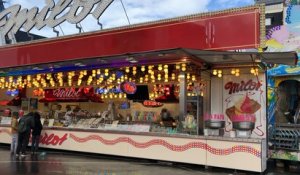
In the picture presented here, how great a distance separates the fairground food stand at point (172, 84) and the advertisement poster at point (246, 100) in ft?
0.11

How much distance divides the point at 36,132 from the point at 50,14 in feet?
19.5

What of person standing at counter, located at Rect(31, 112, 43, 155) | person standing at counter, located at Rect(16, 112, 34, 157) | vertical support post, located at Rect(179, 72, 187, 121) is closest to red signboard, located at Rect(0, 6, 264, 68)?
vertical support post, located at Rect(179, 72, 187, 121)

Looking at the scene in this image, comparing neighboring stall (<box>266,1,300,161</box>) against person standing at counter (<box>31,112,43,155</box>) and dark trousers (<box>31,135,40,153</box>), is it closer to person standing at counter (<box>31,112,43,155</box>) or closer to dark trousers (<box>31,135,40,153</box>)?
person standing at counter (<box>31,112,43,155</box>)

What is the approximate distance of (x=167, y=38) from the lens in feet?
42.1

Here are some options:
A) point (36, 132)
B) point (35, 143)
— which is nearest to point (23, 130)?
point (36, 132)

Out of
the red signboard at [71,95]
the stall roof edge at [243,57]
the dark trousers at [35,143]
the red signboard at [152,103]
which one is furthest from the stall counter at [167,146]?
the red signboard at [71,95]

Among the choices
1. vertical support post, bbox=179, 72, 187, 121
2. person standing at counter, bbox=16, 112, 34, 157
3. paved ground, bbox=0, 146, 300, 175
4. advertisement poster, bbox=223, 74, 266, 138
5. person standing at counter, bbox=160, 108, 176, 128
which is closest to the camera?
paved ground, bbox=0, 146, 300, 175

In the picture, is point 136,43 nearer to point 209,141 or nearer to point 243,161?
point 209,141

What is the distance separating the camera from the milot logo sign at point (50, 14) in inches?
619

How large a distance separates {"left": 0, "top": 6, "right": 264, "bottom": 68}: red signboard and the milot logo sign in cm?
127

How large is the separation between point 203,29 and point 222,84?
7.24 ft

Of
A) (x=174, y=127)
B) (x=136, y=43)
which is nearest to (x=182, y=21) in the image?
(x=136, y=43)

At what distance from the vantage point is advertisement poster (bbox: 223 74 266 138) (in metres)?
12.2

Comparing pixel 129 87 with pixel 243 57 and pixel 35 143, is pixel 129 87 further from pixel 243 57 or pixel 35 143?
pixel 243 57
